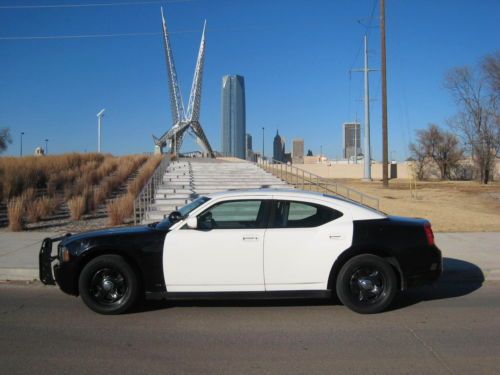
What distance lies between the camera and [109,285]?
250 inches

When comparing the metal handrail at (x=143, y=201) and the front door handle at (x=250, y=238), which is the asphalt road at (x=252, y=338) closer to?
the front door handle at (x=250, y=238)

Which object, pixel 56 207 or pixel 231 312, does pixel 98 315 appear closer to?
pixel 231 312

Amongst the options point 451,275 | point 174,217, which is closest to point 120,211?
point 174,217

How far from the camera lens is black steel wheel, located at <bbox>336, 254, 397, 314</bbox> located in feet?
20.8

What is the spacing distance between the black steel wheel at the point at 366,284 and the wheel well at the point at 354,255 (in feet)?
0.17

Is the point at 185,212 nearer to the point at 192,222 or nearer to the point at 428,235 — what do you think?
the point at 192,222

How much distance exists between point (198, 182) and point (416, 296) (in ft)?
52.9

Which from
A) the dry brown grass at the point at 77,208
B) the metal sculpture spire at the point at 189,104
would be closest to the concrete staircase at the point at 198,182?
the dry brown grass at the point at 77,208

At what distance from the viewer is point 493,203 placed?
79.1 feet

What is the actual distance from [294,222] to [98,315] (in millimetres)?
2637

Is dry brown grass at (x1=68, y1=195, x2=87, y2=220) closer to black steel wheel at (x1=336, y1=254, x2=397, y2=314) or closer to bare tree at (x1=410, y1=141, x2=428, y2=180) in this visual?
black steel wheel at (x1=336, y1=254, x2=397, y2=314)

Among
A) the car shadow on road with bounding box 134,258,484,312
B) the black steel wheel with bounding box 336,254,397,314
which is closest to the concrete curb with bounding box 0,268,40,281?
the car shadow on road with bounding box 134,258,484,312

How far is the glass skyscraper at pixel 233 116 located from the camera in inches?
4958

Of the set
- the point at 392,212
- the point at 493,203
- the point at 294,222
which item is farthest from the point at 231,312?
the point at 493,203
